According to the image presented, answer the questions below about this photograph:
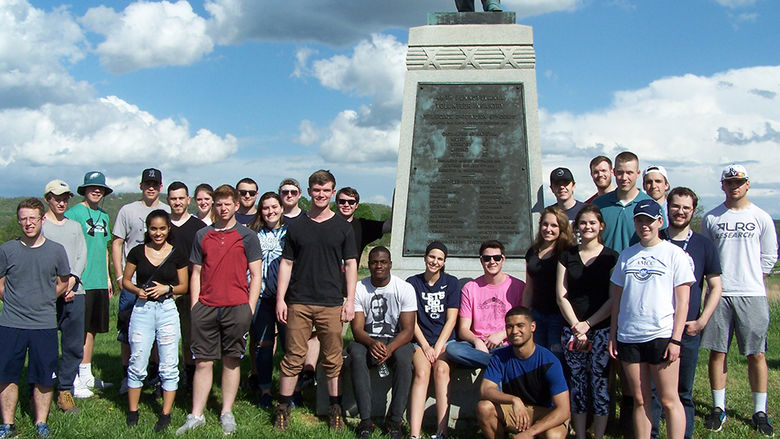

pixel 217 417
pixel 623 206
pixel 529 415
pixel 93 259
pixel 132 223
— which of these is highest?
pixel 623 206

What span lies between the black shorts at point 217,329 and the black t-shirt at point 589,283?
8.09 feet

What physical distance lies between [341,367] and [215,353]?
100 centimetres

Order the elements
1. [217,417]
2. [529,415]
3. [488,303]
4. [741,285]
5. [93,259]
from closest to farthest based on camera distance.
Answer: [529,415] < [741,285] < [488,303] < [217,417] < [93,259]

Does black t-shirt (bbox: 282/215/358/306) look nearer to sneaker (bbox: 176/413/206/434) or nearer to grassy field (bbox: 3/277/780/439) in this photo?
grassy field (bbox: 3/277/780/439)

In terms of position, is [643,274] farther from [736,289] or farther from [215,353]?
[215,353]

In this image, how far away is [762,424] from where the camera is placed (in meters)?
5.39

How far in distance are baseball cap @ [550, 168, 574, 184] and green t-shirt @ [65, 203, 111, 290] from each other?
422 cm

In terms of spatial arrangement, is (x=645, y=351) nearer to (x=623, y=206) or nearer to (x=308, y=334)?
(x=623, y=206)

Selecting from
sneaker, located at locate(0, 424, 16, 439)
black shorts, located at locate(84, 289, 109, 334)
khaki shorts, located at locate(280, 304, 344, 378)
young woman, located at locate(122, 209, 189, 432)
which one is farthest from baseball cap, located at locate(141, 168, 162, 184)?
sneaker, located at locate(0, 424, 16, 439)

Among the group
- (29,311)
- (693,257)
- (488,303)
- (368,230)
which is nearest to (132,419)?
(29,311)

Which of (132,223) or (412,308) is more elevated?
(132,223)

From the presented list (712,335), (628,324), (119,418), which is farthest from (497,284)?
(119,418)

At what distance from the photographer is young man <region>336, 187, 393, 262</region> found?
20.3 ft

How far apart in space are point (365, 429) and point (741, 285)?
3159 mm
